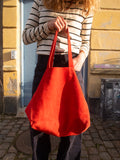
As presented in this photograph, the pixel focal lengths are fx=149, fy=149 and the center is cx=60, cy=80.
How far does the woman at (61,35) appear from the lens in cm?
119

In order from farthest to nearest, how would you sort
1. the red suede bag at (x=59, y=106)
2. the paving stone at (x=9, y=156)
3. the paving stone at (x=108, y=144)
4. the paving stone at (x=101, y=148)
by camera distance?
the paving stone at (x=108, y=144), the paving stone at (x=101, y=148), the paving stone at (x=9, y=156), the red suede bag at (x=59, y=106)

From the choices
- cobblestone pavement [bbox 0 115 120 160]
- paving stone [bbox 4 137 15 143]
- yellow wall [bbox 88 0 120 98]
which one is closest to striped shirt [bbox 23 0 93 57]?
cobblestone pavement [bbox 0 115 120 160]

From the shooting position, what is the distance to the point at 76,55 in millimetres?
1336

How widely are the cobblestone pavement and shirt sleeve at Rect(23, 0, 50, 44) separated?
1.68 meters

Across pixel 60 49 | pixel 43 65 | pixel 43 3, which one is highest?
pixel 43 3

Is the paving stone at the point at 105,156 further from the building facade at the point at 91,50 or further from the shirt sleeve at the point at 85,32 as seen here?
the building facade at the point at 91,50

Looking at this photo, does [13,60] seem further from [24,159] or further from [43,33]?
[43,33]

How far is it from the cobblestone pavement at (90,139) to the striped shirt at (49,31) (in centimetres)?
161

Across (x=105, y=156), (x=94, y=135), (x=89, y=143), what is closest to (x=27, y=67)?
(x=94, y=135)

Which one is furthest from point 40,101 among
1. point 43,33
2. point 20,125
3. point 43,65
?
point 20,125

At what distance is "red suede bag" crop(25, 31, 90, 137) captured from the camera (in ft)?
3.42

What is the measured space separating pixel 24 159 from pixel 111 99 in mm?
2298

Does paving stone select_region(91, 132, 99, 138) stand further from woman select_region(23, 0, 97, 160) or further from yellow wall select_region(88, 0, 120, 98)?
woman select_region(23, 0, 97, 160)

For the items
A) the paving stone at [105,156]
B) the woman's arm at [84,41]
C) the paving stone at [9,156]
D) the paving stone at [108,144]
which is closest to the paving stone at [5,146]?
the paving stone at [9,156]
